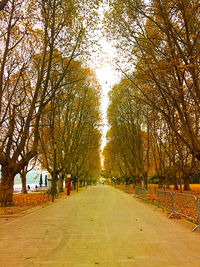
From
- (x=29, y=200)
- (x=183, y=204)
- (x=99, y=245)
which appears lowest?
(x=29, y=200)

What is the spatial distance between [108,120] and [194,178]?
39.5m

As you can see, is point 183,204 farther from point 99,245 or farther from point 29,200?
point 29,200

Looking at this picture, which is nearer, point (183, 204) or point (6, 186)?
point (183, 204)

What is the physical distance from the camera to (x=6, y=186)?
1318 cm

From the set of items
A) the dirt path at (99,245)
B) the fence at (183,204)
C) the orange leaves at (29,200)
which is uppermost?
the fence at (183,204)

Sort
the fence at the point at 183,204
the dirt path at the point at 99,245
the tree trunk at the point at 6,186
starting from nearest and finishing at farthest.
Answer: the dirt path at the point at 99,245 < the fence at the point at 183,204 < the tree trunk at the point at 6,186

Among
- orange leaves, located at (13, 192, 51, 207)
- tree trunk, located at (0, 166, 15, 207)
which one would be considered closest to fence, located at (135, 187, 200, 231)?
orange leaves, located at (13, 192, 51, 207)

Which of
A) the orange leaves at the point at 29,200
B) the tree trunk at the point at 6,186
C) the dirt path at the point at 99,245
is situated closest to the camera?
the dirt path at the point at 99,245

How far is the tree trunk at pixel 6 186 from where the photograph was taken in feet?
42.5

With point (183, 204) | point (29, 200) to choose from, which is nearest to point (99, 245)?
point (183, 204)

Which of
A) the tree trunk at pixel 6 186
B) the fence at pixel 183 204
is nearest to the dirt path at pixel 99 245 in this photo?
the fence at pixel 183 204

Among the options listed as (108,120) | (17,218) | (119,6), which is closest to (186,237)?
(17,218)

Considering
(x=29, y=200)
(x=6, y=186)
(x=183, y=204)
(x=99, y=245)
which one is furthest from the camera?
(x=29, y=200)

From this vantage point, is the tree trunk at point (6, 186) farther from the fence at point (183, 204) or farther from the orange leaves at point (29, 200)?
the fence at point (183, 204)
